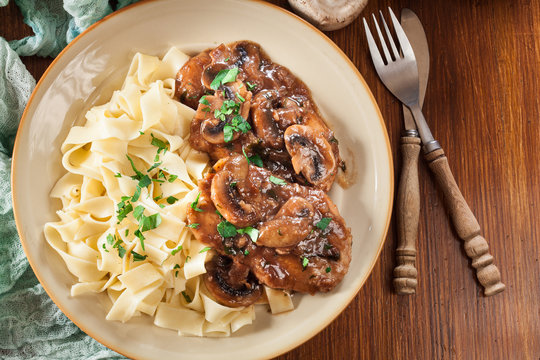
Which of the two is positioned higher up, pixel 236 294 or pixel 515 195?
pixel 236 294

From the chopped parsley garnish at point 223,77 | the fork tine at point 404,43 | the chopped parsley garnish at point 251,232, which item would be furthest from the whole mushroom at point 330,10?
the chopped parsley garnish at point 251,232

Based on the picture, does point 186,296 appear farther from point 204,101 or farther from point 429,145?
point 429,145

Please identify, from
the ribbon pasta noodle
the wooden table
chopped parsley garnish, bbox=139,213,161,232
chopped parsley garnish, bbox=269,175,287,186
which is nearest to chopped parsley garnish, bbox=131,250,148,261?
the ribbon pasta noodle

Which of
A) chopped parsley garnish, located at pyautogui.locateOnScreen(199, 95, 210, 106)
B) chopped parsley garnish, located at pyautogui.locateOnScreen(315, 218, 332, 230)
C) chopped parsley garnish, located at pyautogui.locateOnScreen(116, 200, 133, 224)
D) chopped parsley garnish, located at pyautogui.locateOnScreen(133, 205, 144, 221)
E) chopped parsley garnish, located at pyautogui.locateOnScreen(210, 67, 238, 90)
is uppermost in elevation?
chopped parsley garnish, located at pyautogui.locateOnScreen(210, 67, 238, 90)

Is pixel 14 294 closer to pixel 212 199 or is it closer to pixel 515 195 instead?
pixel 212 199

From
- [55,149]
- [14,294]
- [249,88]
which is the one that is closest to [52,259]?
[14,294]

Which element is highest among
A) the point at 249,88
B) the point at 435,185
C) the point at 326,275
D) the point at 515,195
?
the point at 249,88

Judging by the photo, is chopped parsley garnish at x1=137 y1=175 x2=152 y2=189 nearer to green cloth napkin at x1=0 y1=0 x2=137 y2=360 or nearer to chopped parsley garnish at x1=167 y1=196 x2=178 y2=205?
chopped parsley garnish at x1=167 y1=196 x2=178 y2=205
